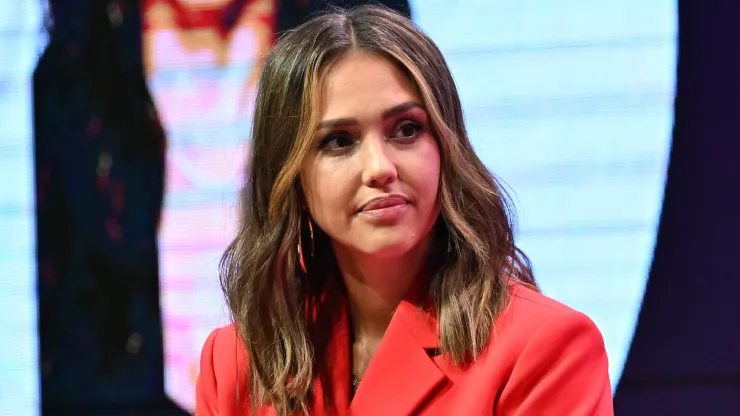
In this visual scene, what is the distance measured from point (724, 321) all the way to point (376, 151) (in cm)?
113

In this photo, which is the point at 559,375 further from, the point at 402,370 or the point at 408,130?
the point at 408,130

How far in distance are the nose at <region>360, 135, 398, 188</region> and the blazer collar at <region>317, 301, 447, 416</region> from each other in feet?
0.83

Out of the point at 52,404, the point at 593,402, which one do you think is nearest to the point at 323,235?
the point at 593,402

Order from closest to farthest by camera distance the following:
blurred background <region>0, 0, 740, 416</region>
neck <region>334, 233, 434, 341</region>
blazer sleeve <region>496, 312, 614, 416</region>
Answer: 1. blazer sleeve <region>496, 312, 614, 416</region>
2. neck <region>334, 233, 434, 341</region>
3. blurred background <region>0, 0, 740, 416</region>

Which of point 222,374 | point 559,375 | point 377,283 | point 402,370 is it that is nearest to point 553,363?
point 559,375

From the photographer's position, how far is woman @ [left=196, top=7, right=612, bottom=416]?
1.22 metres

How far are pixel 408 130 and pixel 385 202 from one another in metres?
0.13

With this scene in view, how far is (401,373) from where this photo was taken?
1.29 meters

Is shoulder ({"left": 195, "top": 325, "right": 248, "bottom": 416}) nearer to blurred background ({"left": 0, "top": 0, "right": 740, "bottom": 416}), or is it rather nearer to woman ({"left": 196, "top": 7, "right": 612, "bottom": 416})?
woman ({"left": 196, "top": 7, "right": 612, "bottom": 416})

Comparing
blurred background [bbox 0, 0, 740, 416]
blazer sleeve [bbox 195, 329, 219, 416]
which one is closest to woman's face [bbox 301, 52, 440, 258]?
blazer sleeve [bbox 195, 329, 219, 416]

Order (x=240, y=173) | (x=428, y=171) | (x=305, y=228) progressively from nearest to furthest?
(x=428, y=171) < (x=305, y=228) < (x=240, y=173)

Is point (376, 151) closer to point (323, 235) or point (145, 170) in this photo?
point (323, 235)

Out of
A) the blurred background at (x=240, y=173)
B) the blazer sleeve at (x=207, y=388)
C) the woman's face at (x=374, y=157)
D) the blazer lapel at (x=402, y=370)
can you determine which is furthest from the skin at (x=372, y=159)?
the blurred background at (x=240, y=173)

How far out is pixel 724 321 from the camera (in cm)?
188
